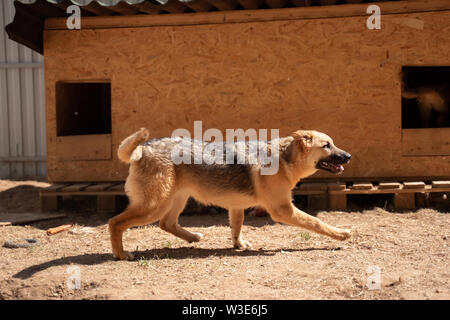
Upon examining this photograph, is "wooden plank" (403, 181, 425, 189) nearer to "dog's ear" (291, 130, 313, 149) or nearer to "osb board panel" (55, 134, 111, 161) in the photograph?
"dog's ear" (291, 130, 313, 149)

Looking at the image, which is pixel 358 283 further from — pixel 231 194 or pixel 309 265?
pixel 231 194

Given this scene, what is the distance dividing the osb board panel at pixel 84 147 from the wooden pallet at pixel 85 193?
0.46 metres

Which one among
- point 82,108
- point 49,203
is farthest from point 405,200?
point 82,108

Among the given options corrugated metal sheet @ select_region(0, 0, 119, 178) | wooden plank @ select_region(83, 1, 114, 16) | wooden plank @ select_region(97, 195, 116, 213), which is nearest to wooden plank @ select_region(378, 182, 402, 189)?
wooden plank @ select_region(97, 195, 116, 213)

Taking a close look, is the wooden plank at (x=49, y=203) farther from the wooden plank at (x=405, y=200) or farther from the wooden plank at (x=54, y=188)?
the wooden plank at (x=405, y=200)

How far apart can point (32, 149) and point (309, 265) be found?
8764mm

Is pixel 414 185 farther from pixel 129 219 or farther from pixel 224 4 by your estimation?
pixel 129 219

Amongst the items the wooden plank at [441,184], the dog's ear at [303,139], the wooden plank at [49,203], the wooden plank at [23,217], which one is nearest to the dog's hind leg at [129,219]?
the dog's ear at [303,139]

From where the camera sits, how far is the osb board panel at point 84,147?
7754 mm

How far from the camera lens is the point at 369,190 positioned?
7.12 m

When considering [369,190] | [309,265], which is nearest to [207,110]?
[369,190]

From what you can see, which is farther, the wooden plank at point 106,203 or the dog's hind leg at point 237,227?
the wooden plank at point 106,203

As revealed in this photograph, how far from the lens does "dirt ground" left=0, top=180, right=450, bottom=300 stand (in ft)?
13.1

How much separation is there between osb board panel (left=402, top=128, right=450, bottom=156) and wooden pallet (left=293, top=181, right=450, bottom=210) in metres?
0.48
